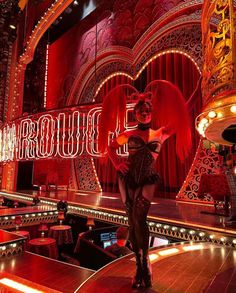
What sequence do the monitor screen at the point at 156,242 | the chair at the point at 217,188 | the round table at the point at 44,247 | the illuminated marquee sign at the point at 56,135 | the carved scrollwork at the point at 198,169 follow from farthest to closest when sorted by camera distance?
1. the illuminated marquee sign at the point at 56,135
2. the carved scrollwork at the point at 198,169
3. the monitor screen at the point at 156,242
4. the chair at the point at 217,188
5. the round table at the point at 44,247

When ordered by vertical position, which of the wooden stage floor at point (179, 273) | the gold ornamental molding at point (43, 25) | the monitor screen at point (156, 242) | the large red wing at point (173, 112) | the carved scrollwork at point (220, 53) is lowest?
the monitor screen at point (156, 242)

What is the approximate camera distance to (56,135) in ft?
24.0

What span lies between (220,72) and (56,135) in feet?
18.4

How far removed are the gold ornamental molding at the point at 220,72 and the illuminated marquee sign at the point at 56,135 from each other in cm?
349

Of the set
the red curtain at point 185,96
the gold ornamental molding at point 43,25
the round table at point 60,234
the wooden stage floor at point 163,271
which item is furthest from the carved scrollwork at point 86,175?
the wooden stage floor at point 163,271

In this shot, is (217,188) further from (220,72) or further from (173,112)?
(173,112)

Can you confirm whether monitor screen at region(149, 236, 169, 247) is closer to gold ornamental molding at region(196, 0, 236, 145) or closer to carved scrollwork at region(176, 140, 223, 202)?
carved scrollwork at region(176, 140, 223, 202)

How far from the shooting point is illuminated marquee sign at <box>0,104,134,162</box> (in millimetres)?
6645

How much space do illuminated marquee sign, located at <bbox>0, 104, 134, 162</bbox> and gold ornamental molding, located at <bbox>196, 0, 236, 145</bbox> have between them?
3.49 m

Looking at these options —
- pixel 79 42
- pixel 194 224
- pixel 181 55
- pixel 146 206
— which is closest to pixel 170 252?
pixel 194 224

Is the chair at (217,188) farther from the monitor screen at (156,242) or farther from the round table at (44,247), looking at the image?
the round table at (44,247)

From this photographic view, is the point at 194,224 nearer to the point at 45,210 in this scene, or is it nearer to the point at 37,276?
the point at 37,276

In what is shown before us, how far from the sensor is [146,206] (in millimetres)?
1967

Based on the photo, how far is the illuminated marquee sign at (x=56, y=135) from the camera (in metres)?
6.64
